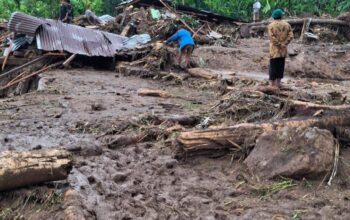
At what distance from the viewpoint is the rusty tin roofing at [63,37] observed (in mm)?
12406

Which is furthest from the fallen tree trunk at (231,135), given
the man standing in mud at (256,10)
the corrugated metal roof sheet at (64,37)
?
the man standing in mud at (256,10)

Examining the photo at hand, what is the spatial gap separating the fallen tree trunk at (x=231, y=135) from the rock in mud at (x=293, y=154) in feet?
0.82

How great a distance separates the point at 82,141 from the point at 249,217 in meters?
2.42

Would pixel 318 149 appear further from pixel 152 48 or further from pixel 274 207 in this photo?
pixel 152 48

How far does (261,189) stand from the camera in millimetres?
4180

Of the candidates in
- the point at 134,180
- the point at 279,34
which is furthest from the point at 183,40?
the point at 134,180

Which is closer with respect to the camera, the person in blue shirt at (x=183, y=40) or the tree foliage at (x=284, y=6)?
the person in blue shirt at (x=183, y=40)

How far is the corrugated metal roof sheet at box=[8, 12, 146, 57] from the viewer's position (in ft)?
40.7

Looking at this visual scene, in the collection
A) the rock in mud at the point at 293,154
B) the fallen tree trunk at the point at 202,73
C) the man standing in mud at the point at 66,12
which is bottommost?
the fallen tree trunk at the point at 202,73

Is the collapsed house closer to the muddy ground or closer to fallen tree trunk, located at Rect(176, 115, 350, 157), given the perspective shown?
the muddy ground

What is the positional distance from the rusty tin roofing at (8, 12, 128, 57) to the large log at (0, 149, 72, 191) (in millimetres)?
8716

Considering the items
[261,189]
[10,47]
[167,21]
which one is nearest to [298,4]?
[167,21]

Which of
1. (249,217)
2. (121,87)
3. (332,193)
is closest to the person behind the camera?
(249,217)

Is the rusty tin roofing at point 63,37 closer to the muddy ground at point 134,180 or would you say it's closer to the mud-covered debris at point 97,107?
the muddy ground at point 134,180
